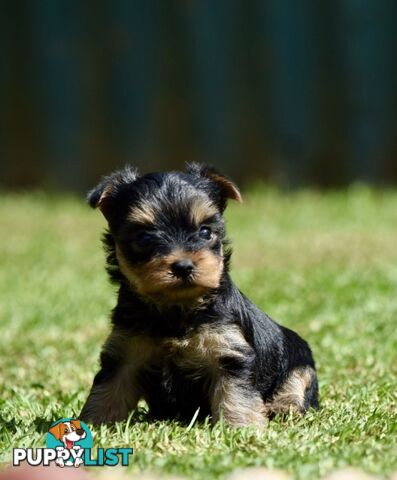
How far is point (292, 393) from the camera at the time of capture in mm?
6508

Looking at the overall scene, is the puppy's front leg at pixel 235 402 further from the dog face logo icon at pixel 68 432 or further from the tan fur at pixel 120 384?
the dog face logo icon at pixel 68 432

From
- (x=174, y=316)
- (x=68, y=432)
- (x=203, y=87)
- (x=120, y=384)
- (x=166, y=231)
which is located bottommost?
(x=68, y=432)

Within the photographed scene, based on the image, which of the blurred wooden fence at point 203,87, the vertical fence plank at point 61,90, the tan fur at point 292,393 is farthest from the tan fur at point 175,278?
the vertical fence plank at point 61,90

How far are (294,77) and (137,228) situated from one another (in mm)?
12048

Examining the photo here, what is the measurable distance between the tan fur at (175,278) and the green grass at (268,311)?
27.5 inches

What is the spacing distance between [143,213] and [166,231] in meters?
0.17

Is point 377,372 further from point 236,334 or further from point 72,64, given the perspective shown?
point 72,64

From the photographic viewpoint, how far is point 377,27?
17641mm

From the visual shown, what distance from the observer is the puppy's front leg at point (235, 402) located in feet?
19.3

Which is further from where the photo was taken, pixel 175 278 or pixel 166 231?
pixel 166 231

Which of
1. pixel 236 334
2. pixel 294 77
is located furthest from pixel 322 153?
pixel 236 334

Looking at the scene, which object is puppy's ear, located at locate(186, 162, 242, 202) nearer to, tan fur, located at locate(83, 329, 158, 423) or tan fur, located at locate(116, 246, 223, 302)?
tan fur, located at locate(116, 246, 223, 302)

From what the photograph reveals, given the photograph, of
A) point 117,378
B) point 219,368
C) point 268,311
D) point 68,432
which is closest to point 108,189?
point 117,378

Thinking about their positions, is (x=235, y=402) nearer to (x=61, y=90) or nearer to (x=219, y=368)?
(x=219, y=368)
